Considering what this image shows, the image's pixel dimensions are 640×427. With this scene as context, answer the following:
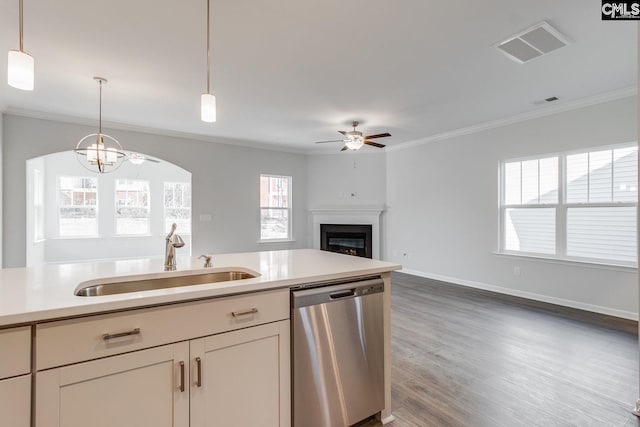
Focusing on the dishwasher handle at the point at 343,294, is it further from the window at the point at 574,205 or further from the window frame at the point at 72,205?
the window frame at the point at 72,205

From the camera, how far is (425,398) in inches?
84.5

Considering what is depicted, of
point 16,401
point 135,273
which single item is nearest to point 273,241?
point 135,273

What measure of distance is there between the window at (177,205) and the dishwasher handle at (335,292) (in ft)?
26.4

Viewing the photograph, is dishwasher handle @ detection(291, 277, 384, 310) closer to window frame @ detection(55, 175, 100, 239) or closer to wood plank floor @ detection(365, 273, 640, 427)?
wood plank floor @ detection(365, 273, 640, 427)

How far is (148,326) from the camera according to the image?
4.01ft

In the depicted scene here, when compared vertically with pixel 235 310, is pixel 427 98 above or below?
above

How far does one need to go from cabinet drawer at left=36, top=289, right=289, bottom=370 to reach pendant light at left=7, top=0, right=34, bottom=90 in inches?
47.8

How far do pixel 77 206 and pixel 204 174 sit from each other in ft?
13.8

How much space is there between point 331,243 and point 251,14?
218 inches

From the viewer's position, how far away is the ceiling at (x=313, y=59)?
7.34 ft

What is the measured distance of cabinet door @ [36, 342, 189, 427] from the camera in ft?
3.50

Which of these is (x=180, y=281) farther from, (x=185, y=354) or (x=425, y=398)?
(x=425, y=398)

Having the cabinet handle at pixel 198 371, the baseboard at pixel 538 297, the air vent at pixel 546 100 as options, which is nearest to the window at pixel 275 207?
the baseboard at pixel 538 297

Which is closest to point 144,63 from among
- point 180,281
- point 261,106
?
point 261,106
